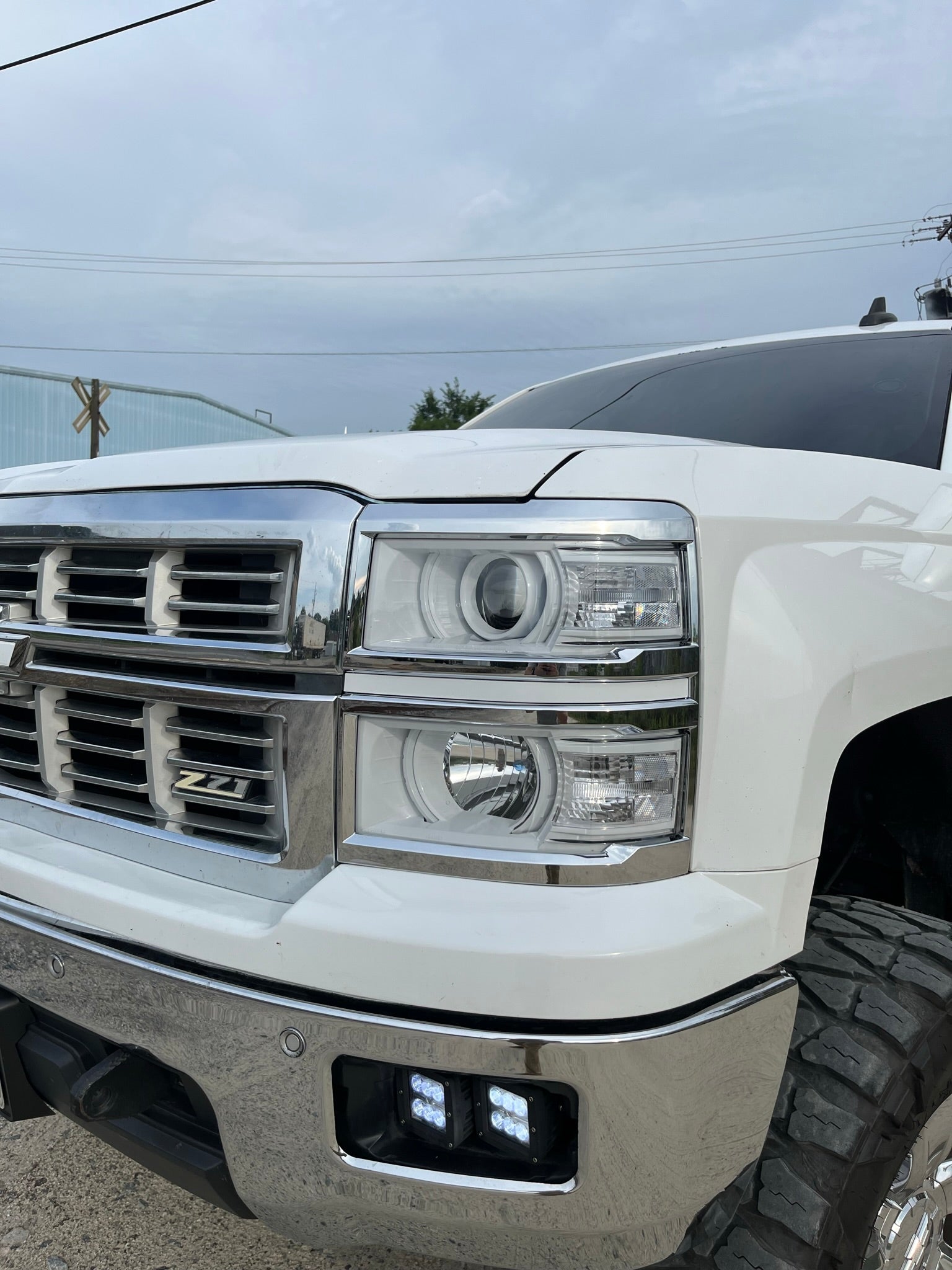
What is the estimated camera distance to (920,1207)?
170 centimetres

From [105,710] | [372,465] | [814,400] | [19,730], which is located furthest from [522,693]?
[814,400]

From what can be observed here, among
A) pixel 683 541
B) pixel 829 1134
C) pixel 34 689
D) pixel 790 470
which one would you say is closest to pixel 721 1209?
pixel 829 1134

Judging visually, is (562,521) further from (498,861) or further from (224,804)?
(224,804)

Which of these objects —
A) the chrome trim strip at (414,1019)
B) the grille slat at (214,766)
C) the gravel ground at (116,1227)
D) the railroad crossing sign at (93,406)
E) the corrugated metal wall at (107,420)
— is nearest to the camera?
the chrome trim strip at (414,1019)

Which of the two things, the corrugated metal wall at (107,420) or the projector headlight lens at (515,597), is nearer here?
the projector headlight lens at (515,597)

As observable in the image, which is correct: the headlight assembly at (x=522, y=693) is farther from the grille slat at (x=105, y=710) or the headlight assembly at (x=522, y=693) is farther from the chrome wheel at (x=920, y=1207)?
the chrome wheel at (x=920, y=1207)

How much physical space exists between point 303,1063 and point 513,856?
39cm

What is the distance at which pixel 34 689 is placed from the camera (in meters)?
1.77

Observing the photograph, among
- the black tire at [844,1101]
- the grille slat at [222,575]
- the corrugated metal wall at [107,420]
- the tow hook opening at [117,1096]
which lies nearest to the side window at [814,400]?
the black tire at [844,1101]

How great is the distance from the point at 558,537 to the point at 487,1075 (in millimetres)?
679

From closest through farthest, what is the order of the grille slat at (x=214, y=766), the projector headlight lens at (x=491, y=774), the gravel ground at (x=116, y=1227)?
the projector headlight lens at (x=491, y=774), the grille slat at (x=214, y=766), the gravel ground at (x=116, y=1227)

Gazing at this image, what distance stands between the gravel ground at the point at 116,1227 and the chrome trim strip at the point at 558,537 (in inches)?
53.9

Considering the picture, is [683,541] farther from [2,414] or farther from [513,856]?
[2,414]

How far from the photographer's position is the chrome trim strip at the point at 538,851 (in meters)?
1.25
